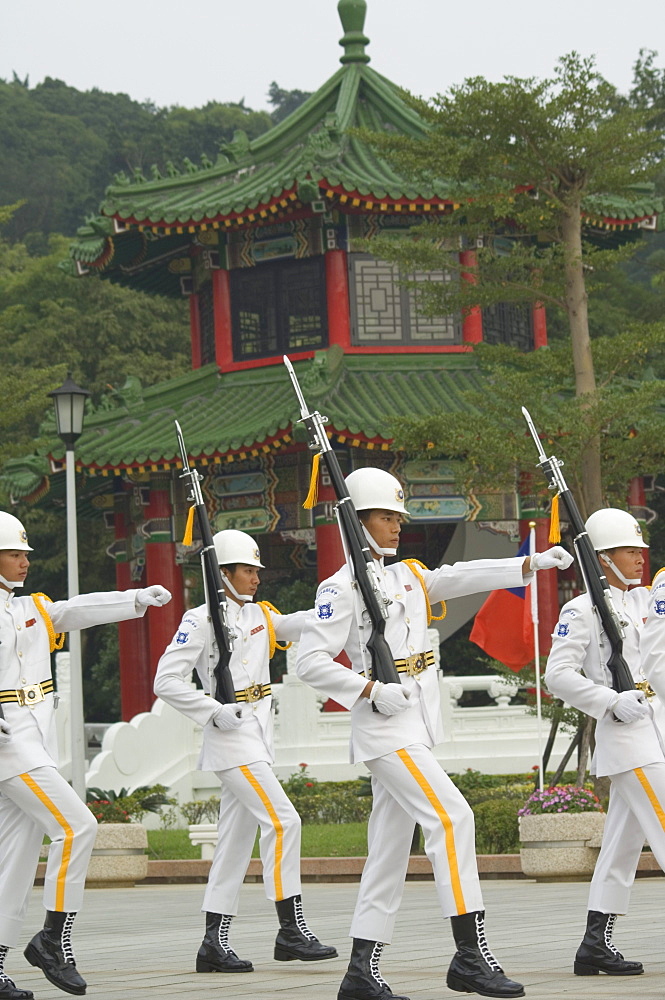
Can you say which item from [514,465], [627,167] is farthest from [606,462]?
[627,167]

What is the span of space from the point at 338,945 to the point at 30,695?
2.51 meters

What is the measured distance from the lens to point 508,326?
84.0ft

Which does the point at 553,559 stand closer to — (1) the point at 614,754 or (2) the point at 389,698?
(2) the point at 389,698

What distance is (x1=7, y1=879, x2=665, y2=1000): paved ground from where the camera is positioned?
23.4ft

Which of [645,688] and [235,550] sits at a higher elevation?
[235,550]

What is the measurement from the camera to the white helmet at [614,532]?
8.09m

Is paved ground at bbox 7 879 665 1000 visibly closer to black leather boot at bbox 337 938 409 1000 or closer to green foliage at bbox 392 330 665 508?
black leather boot at bbox 337 938 409 1000

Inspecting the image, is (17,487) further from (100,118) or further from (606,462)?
(100,118)

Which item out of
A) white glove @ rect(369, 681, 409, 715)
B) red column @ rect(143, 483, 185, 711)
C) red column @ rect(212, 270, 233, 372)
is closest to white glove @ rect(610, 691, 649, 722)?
white glove @ rect(369, 681, 409, 715)

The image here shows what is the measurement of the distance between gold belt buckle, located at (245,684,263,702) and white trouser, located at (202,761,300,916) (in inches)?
15.2

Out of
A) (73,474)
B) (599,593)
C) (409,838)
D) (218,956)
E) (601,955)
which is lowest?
(218,956)

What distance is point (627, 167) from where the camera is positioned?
1748 centimetres

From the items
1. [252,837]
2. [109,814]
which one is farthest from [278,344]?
[252,837]

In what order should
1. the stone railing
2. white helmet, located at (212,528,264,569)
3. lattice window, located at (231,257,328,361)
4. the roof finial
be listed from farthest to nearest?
the roof finial < lattice window, located at (231,257,328,361) < the stone railing < white helmet, located at (212,528,264,569)
